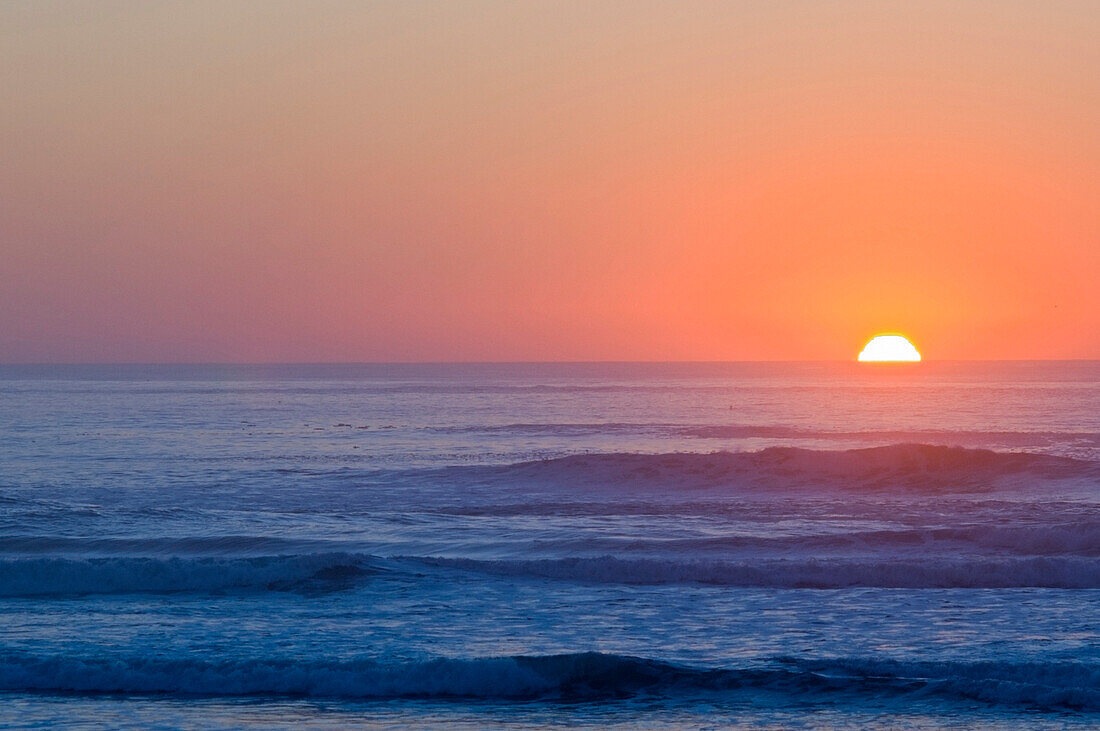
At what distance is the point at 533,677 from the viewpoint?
→ 36.1 ft

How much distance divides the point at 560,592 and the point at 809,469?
64.0ft

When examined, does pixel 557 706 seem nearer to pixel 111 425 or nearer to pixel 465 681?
pixel 465 681

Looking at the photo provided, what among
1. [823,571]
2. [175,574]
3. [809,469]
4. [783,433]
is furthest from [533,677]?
[783,433]

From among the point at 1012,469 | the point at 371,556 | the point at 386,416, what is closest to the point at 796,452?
the point at 1012,469

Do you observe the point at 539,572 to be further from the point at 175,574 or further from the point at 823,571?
the point at 175,574

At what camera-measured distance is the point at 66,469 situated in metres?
33.4

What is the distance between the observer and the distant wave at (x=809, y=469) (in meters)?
31.5

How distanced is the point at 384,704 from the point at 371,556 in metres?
7.27

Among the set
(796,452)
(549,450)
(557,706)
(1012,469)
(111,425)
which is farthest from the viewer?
(111,425)

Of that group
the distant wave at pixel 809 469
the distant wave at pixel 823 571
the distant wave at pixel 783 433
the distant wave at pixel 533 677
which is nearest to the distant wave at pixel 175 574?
the distant wave at pixel 823 571

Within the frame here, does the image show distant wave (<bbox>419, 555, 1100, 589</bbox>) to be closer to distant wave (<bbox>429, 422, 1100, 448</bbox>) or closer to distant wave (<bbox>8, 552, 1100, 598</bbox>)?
distant wave (<bbox>8, 552, 1100, 598</bbox>)

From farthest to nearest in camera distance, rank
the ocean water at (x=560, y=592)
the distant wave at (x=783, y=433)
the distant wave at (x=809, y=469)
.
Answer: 1. the distant wave at (x=783, y=433)
2. the distant wave at (x=809, y=469)
3. the ocean water at (x=560, y=592)

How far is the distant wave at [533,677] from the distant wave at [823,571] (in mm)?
4906

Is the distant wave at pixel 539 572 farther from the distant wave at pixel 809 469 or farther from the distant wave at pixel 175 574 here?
the distant wave at pixel 809 469
